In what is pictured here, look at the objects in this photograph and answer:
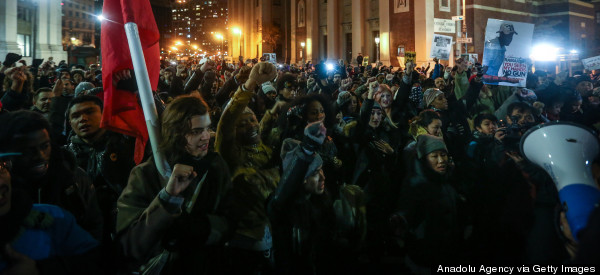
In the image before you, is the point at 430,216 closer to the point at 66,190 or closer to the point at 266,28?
the point at 66,190

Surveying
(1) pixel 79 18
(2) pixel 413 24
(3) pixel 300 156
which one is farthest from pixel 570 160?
(1) pixel 79 18

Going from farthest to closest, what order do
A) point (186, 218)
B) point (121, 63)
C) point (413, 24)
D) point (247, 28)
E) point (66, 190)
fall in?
1. point (247, 28)
2. point (413, 24)
3. point (121, 63)
4. point (66, 190)
5. point (186, 218)

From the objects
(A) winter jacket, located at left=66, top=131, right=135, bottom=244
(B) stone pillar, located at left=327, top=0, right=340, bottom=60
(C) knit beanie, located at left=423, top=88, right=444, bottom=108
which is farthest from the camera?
(B) stone pillar, located at left=327, top=0, right=340, bottom=60

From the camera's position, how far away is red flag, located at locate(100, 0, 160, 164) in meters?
3.22

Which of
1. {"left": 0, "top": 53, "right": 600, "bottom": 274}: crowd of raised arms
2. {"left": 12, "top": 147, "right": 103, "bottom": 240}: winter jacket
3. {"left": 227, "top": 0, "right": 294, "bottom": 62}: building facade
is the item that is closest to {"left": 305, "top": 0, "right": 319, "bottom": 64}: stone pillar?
{"left": 227, "top": 0, "right": 294, "bottom": 62}: building facade

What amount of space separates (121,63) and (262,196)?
1.49m

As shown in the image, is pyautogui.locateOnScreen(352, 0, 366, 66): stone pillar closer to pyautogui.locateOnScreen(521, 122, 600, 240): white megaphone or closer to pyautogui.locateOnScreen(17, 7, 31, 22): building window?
pyautogui.locateOnScreen(17, 7, 31, 22): building window

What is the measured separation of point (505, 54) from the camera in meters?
8.09

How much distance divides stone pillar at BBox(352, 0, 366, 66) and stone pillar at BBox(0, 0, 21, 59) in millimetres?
26358

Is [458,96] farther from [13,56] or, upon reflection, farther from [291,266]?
[13,56]

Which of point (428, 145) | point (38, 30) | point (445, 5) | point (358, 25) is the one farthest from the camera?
point (358, 25)

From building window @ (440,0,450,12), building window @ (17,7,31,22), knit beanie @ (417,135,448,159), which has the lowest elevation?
knit beanie @ (417,135,448,159)

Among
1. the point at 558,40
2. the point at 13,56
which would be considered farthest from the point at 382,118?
the point at 558,40

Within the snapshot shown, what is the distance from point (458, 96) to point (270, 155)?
210 inches
